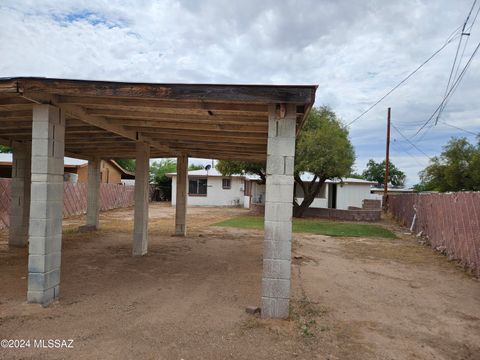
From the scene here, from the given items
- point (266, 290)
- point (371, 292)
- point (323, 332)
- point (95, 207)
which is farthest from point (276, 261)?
point (95, 207)

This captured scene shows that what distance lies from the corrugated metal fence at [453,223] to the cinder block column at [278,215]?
19.0ft

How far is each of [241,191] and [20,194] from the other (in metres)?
25.1

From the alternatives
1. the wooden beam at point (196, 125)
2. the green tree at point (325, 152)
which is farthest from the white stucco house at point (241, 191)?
the wooden beam at point (196, 125)

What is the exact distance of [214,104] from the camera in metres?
5.30

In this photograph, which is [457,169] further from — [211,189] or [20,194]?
[20,194]

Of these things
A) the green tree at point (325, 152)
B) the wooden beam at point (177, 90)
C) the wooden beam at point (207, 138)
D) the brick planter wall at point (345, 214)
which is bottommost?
the brick planter wall at point (345, 214)

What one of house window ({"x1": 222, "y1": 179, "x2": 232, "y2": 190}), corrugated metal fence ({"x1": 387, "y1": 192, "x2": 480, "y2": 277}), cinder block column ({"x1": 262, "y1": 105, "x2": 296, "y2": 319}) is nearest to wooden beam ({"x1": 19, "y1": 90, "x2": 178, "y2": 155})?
cinder block column ({"x1": 262, "y1": 105, "x2": 296, "y2": 319})

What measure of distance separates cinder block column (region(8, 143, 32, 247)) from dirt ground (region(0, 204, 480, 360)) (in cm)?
50

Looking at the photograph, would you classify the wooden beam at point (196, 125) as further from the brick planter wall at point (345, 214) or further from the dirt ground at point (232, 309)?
the brick planter wall at point (345, 214)

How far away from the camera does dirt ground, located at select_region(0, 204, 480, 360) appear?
4.22 meters

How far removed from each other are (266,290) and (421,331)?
2.09m

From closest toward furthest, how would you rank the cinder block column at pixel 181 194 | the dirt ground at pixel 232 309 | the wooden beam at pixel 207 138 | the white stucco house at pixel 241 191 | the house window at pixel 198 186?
the dirt ground at pixel 232 309
the wooden beam at pixel 207 138
the cinder block column at pixel 181 194
the white stucco house at pixel 241 191
the house window at pixel 198 186

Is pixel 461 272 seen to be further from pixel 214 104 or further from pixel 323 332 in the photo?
pixel 214 104

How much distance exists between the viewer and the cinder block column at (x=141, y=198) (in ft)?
31.2
